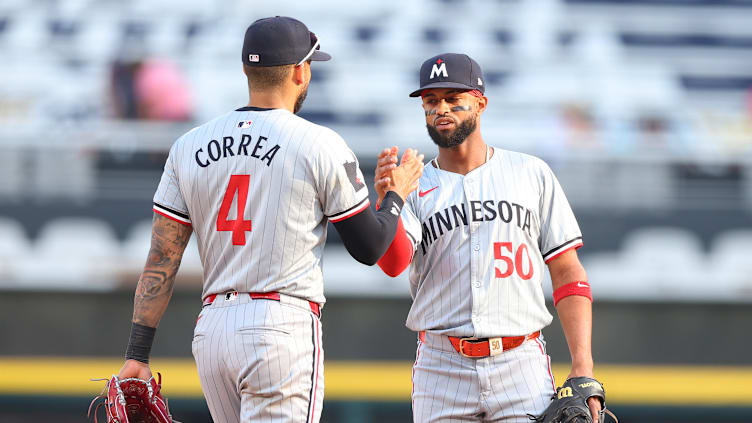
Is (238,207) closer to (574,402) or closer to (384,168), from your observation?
(384,168)

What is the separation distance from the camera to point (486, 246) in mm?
2924

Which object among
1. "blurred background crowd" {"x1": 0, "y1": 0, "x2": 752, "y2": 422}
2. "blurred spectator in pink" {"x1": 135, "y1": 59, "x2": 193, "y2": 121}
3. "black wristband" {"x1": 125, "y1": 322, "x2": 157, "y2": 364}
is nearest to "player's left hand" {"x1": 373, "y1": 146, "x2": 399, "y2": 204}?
"black wristband" {"x1": 125, "y1": 322, "x2": 157, "y2": 364}

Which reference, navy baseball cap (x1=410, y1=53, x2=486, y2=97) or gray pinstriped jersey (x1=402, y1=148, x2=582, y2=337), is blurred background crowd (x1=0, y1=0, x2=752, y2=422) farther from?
navy baseball cap (x1=410, y1=53, x2=486, y2=97)

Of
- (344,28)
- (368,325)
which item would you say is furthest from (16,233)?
(344,28)

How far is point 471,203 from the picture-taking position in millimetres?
2975

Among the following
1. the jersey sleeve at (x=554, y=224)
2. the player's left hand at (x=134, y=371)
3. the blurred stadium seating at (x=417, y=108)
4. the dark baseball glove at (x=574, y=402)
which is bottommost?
the dark baseball glove at (x=574, y=402)

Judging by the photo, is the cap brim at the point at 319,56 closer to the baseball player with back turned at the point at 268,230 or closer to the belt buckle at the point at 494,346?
the baseball player with back turned at the point at 268,230

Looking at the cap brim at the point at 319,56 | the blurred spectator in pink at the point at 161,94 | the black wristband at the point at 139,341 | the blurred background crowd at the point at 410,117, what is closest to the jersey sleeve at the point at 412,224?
the cap brim at the point at 319,56

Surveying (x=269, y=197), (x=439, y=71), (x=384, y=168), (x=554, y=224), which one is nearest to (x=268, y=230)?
(x=269, y=197)

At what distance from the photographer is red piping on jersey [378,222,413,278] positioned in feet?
9.04

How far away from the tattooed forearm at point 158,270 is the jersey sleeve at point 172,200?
0.02 metres

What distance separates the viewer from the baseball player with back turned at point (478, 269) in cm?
285

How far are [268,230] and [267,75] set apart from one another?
1.48ft

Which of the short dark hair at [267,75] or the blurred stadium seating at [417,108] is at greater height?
the blurred stadium seating at [417,108]
